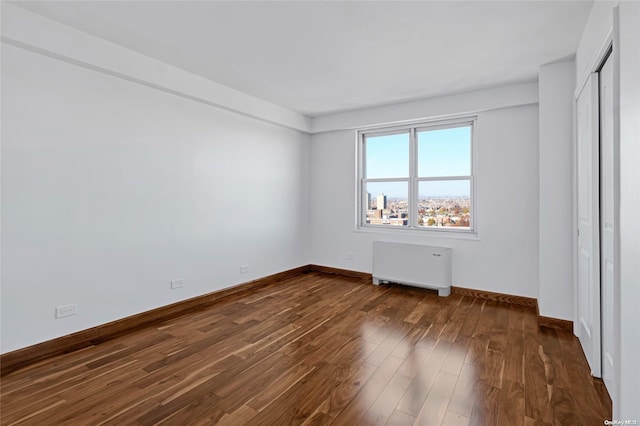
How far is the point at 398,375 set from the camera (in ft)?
7.53

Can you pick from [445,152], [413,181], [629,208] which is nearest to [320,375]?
[629,208]

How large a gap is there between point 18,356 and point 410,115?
502 centimetres

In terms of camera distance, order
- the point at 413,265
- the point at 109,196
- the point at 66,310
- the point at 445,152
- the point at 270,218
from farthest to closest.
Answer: the point at 270,218, the point at 445,152, the point at 413,265, the point at 109,196, the point at 66,310

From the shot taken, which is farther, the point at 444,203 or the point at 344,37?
the point at 444,203

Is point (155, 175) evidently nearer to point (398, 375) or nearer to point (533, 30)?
point (398, 375)

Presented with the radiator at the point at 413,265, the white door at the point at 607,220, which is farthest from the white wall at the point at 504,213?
the white door at the point at 607,220

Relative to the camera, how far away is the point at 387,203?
17.1 feet

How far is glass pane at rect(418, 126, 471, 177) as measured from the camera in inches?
176

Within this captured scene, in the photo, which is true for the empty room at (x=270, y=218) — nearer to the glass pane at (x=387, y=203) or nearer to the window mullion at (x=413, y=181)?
the window mullion at (x=413, y=181)

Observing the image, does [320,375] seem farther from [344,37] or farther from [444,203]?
[444,203]

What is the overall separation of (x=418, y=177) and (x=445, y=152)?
53 cm

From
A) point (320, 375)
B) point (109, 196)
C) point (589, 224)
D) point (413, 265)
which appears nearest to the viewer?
point (320, 375)

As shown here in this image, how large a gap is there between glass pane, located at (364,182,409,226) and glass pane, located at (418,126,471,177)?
Result: 0.46 m

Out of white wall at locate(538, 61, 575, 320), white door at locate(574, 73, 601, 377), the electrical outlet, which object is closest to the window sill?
white wall at locate(538, 61, 575, 320)
